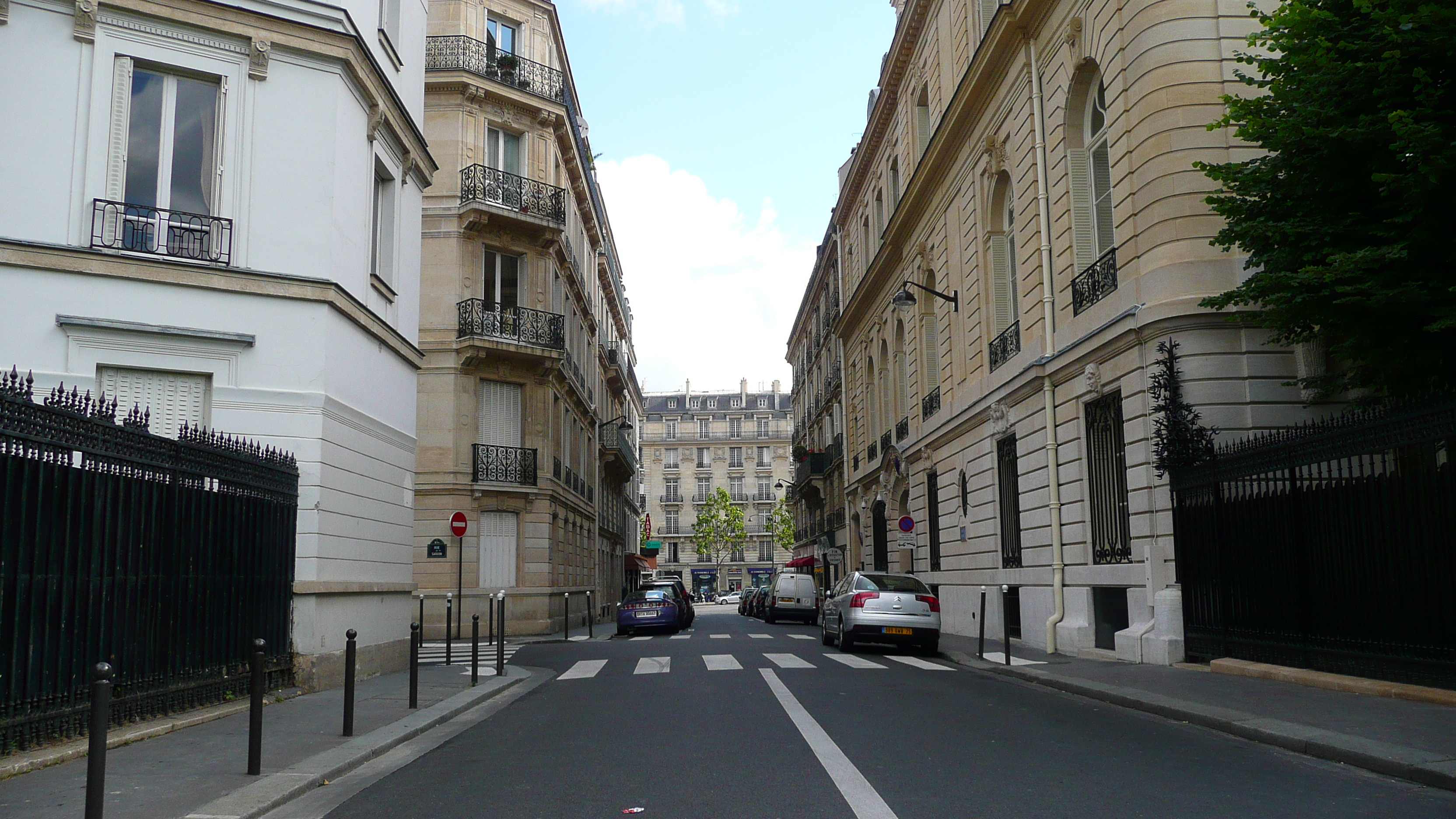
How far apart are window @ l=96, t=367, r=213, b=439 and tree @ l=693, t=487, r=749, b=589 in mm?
88107

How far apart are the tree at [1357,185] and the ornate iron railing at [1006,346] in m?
8.66

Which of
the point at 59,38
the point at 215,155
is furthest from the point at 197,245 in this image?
the point at 59,38

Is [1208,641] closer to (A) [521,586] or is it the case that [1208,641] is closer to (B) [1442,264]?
(B) [1442,264]

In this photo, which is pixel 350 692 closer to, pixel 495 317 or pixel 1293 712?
pixel 1293 712

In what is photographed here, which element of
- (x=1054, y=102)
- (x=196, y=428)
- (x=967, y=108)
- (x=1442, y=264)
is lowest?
(x=196, y=428)

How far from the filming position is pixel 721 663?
16766 millimetres

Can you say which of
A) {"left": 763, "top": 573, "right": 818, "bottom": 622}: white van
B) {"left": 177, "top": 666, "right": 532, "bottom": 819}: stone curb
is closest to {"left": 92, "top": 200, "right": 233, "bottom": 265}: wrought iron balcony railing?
{"left": 177, "top": 666, "right": 532, "bottom": 819}: stone curb

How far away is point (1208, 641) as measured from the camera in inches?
546

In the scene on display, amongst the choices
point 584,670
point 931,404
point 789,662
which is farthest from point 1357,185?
point 931,404

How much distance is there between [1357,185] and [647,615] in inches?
838

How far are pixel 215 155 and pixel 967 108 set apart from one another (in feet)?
52.6

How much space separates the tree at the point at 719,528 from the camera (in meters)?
100

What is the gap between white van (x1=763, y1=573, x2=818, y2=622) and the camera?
36.7m

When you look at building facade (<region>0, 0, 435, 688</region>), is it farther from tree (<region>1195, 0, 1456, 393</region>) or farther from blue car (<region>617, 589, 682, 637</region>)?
blue car (<region>617, 589, 682, 637</region>)
